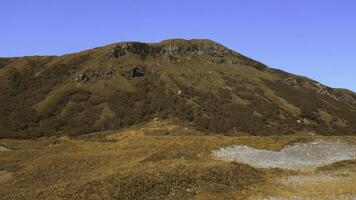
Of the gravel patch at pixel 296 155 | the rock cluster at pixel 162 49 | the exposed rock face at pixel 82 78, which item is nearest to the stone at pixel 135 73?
the rock cluster at pixel 162 49

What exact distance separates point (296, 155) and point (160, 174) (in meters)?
19.6

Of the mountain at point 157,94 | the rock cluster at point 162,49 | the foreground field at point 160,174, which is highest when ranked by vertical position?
the rock cluster at point 162,49

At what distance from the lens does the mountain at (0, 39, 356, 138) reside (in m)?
98.2

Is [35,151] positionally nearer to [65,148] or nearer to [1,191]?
[65,148]

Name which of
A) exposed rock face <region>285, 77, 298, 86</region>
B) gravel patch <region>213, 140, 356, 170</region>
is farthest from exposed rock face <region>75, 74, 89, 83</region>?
gravel patch <region>213, 140, 356, 170</region>

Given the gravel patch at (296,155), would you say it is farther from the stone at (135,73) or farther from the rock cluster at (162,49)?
the rock cluster at (162,49)

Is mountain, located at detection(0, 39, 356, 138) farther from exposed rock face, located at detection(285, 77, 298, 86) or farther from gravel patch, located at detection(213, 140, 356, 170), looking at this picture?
gravel patch, located at detection(213, 140, 356, 170)

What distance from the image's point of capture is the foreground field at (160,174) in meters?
28.0

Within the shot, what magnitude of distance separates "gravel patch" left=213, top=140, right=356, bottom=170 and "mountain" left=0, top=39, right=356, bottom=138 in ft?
148

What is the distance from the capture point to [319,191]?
29.9m

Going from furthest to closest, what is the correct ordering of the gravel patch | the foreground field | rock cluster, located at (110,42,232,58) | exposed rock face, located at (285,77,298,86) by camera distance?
exposed rock face, located at (285,77,298,86) < rock cluster, located at (110,42,232,58) < the gravel patch < the foreground field

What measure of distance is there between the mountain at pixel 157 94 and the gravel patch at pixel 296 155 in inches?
1781

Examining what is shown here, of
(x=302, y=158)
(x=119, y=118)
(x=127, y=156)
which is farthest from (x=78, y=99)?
(x=302, y=158)

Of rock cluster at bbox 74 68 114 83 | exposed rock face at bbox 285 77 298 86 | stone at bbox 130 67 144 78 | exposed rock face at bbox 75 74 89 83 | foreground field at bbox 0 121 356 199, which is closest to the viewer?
foreground field at bbox 0 121 356 199
